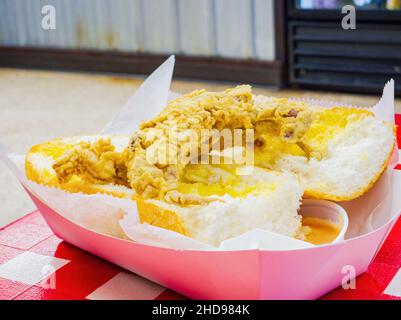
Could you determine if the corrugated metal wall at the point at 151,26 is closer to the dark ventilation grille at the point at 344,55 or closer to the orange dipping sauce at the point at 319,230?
the dark ventilation grille at the point at 344,55

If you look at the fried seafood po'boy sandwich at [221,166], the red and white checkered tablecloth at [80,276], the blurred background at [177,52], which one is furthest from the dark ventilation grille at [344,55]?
the red and white checkered tablecloth at [80,276]

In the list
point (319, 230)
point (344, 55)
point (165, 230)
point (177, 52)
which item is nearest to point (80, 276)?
point (165, 230)

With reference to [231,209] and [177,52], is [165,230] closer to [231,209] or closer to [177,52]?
[231,209]

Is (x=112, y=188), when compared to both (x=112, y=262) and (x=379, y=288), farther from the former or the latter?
(x=379, y=288)

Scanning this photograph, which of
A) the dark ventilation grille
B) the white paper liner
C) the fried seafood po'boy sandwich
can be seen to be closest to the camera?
the white paper liner

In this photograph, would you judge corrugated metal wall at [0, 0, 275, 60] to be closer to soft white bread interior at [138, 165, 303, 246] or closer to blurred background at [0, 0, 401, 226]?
blurred background at [0, 0, 401, 226]

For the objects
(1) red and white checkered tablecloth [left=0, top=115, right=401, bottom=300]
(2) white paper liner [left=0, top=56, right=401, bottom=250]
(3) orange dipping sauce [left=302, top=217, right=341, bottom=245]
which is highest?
(2) white paper liner [left=0, top=56, right=401, bottom=250]

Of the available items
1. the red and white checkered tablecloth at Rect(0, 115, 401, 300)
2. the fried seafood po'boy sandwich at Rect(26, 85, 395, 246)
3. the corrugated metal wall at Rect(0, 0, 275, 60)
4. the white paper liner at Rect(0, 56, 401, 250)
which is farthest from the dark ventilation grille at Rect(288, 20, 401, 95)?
the red and white checkered tablecloth at Rect(0, 115, 401, 300)
